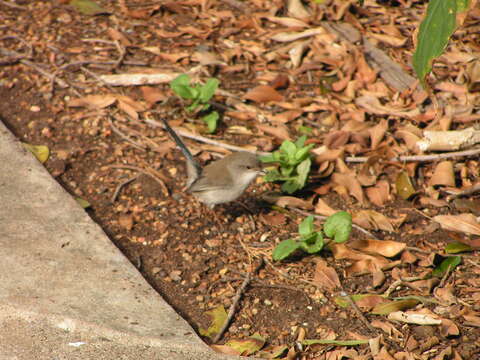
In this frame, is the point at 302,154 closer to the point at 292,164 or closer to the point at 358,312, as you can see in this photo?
the point at 292,164

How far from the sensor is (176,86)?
5.80 metres

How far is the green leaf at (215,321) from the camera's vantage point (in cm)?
408

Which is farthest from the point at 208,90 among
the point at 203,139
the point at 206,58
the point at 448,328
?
the point at 448,328

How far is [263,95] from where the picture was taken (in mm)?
6312

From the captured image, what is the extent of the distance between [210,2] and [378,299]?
4466 mm

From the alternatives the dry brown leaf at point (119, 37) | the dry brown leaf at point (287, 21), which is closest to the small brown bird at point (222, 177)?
the dry brown leaf at point (119, 37)

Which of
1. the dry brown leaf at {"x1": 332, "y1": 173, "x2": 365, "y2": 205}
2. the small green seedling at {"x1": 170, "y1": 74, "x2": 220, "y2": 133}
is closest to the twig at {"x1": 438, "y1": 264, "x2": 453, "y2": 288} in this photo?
the dry brown leaf at {"x1": 332, "y1": 173, "x2": 365, "y2": 205}

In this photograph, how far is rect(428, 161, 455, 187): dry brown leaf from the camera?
17.3ft

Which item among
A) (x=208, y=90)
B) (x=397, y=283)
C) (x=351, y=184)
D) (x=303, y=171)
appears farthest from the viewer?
(x=208, y=90)

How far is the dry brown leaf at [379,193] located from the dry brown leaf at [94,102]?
8.67 feet

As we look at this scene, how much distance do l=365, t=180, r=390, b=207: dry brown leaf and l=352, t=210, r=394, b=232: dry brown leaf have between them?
0.61 ft

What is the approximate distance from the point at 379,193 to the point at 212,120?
1714mm

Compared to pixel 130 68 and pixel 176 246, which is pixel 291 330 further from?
pixel 130 68

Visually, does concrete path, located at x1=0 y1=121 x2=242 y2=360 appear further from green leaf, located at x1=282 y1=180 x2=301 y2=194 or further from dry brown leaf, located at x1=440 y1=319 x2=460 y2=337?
green leaf, located at x1=282 y1=180 x2=301 y2=194
